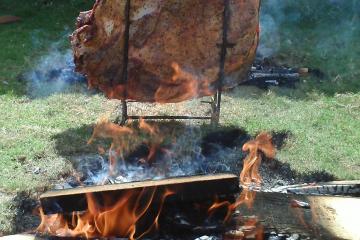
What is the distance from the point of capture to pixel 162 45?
674 cm

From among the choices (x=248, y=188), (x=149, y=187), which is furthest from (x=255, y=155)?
(x=149, y=187)

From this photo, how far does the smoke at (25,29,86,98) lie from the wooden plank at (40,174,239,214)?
436cm

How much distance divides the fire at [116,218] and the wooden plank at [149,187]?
5cm

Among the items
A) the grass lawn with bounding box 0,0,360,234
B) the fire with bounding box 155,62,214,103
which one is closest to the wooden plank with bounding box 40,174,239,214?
the grass lawn with bounding box 0,0,360,234

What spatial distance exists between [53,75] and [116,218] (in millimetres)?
5099

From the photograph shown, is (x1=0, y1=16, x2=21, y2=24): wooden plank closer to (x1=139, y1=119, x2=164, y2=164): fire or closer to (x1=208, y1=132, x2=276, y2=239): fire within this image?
(x1=139, y1=119, x2=164, y2=164): fire

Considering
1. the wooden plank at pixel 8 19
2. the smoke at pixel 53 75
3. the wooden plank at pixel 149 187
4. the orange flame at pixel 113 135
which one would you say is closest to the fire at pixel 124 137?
the orange flame at pixel 113 135

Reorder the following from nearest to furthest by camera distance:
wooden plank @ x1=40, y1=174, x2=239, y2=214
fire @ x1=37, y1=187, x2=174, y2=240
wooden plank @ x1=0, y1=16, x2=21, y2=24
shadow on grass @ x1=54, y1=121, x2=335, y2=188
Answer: wooden plank @ x1=40, y1=174, x2=239, y2=214
fire @ x1=37, y1=187, x2=174, y2=240
shadow on grass @ x1=54, y1=121, x2=335, y2=188
wooden plank @ x1=0, y1=16, x2=21, y2=24

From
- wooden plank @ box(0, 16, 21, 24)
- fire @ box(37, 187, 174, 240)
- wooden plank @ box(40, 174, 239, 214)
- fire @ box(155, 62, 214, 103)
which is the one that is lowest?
fire @ box(37, 187, 174, 240)

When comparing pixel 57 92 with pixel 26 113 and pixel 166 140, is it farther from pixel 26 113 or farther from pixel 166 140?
pixel 166 140

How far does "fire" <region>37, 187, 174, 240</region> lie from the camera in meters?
4.34

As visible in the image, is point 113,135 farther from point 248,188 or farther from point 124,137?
point 248,188

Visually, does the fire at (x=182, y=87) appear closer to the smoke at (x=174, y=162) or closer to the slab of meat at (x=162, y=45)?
the slab of meat at (x=162, y=45)

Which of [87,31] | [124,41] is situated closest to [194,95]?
[124,41]
